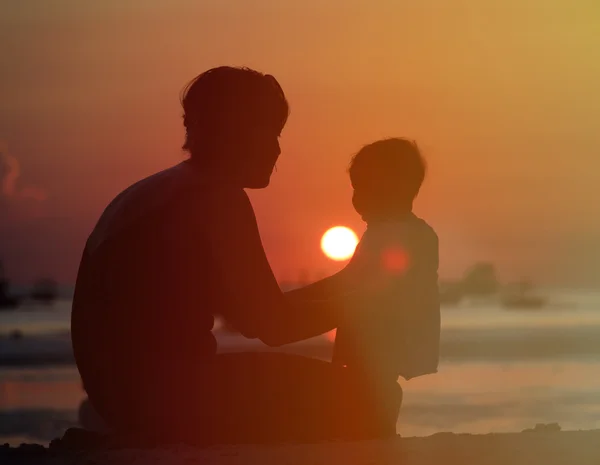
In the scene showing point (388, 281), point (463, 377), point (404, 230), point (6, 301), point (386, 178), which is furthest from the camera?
point (6, 301)

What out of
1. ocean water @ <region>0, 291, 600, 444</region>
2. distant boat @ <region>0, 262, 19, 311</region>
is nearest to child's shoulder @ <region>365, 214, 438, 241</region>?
ocean water @ <region>0, 291, 600, 444</region>

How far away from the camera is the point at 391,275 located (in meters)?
3.34

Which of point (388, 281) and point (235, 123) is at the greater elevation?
point (235, 123)

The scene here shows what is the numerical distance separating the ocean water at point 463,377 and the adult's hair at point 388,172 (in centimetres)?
349

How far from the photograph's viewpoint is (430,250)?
3.46 m

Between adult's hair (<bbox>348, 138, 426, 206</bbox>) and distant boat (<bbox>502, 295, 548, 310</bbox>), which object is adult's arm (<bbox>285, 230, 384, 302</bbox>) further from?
distant boat (<bbox>502, 295, 548, 310</bbox>)

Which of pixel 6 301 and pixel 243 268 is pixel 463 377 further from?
pixel 6 301

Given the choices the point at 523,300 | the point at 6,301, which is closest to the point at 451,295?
the point at 523,300

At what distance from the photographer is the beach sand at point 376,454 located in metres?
2.71

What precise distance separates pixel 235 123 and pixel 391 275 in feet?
3.07

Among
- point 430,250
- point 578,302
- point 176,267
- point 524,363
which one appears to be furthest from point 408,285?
point 578,302

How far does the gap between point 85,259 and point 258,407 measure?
2.43ft

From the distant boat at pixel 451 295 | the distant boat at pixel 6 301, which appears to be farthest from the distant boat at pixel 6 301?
the distant boat at pixel 451 295

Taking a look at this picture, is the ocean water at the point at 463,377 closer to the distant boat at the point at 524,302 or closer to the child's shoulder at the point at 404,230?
the distant boat at the point at 524,302
